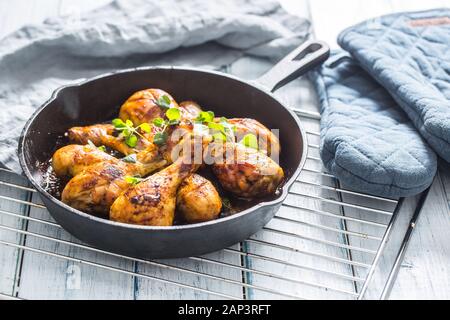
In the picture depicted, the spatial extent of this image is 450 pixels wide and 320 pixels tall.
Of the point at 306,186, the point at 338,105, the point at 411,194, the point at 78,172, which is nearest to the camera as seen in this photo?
the point at 78,172

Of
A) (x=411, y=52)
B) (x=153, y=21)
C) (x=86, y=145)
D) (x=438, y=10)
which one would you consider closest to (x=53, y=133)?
(x=86, y=145)

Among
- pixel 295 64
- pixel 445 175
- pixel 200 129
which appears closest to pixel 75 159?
pixel 200 129

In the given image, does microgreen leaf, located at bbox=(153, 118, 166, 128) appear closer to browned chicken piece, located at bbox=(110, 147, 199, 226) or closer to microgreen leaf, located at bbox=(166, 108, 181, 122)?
microgreen leaf, located at bbox=(166, 108, 181, 122)

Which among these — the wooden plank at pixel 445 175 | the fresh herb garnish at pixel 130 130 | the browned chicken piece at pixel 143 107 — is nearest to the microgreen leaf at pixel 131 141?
the fresh herb garnish at pixel 130 130

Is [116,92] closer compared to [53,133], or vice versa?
[53,133]

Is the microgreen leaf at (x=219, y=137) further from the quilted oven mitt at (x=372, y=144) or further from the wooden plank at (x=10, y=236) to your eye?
the wooden plank at (x=10, y=236)
